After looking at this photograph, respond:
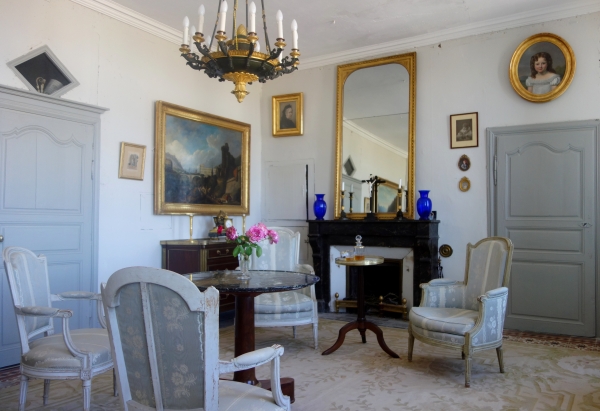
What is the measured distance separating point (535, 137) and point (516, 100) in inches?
18.6

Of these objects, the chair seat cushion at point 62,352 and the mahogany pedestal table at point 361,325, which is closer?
the chair seat cushion at point 62,352

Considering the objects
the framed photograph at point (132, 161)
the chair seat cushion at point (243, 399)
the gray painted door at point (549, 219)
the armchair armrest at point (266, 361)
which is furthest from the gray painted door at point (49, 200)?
the gray painted door at point (549, 219)

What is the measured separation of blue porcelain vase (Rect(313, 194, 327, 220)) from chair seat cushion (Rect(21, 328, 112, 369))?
3.62 m

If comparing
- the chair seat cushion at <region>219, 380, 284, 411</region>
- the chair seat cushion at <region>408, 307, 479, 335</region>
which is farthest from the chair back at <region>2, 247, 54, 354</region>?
the chair seat cushion at <region>408, 307, 479, 335</region>

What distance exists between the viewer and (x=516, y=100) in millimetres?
5270

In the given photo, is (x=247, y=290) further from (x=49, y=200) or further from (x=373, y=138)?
(x=373, y=138)

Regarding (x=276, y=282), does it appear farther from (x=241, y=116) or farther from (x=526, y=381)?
(x=241, y=116)

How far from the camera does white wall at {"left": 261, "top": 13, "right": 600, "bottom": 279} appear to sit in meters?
4.94

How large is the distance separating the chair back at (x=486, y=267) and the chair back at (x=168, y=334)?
2877 mm

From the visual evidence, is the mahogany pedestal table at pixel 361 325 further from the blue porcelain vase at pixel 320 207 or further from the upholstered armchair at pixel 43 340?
the upholstered armchair at pixel 43 340

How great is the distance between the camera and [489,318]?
3.54 m

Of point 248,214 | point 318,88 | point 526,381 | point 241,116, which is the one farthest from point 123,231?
point 526,381

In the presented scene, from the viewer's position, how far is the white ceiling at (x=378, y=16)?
16.1ft

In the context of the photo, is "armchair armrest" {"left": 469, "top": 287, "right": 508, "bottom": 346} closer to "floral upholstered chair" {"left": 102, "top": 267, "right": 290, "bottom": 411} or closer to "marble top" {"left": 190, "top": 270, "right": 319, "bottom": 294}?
"marble top" {"left": 190, "top": 270, "right": 319, "bottom": 294}
